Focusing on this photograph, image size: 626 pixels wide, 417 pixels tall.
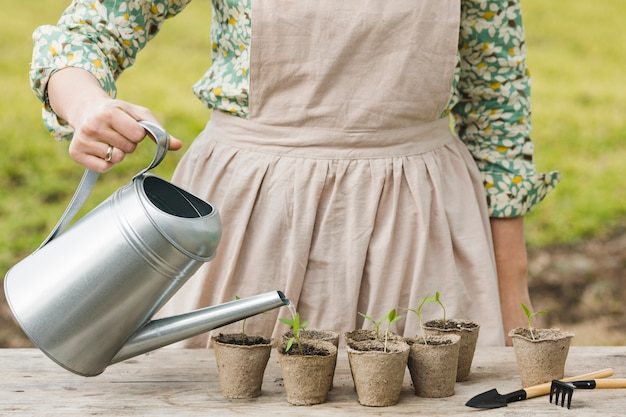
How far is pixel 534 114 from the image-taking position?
189 inches

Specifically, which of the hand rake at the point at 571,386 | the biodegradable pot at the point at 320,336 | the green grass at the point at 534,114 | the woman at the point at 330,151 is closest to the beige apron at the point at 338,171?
the woman at the point at 330,151

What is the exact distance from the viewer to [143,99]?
4695 millimetres

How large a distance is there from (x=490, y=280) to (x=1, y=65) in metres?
3.75

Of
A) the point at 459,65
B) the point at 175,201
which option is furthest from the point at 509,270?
the point at 175,201

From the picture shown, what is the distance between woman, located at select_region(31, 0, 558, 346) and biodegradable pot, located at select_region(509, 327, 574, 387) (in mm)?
320

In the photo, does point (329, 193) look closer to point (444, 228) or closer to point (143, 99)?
point (444, 228)

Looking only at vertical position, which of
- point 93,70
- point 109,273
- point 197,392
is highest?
point 93,70

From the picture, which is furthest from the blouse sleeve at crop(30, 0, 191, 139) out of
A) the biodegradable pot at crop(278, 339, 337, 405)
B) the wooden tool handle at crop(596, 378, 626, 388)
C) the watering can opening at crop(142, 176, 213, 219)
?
the wooden tool handle at crop(596, 378, 626, 388)

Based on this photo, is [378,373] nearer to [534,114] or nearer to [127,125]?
[127,125]

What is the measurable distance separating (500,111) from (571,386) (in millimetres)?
676

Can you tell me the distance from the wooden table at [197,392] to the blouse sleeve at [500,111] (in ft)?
1.32

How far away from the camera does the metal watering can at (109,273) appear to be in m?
1.14

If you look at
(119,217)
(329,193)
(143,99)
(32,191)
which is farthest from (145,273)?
(143,99)

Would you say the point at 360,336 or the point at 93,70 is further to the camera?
the point at 93,70
